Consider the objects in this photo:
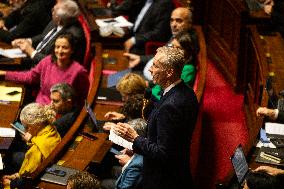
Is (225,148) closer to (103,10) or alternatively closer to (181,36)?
(181,36)

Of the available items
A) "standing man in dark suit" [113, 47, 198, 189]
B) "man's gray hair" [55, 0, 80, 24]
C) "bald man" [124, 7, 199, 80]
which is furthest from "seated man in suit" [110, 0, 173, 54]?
"standing man in dark suit" [113, 47, 198, 189]

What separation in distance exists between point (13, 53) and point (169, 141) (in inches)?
106

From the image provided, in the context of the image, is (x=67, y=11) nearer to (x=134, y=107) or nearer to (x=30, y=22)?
(x=30, y=22)

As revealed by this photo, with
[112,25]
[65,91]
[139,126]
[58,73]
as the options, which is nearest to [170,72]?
[139,126]

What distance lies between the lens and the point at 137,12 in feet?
19.9

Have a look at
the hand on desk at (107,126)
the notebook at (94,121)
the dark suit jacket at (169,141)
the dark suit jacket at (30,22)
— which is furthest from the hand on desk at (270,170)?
the dark suit jacket at (30,22)

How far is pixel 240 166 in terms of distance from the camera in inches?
117

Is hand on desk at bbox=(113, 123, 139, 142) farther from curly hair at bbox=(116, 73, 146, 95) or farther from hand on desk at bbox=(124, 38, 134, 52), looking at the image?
hand on desk at bbox=(124, 38, 134, 52)

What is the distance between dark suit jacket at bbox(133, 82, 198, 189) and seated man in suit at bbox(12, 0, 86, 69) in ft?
6.65

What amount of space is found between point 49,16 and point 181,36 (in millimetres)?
2013

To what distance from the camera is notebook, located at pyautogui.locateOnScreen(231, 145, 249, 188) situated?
290cm

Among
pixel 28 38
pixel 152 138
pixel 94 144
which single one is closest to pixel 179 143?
pixel 152 138

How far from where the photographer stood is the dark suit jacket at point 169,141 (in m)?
2.80

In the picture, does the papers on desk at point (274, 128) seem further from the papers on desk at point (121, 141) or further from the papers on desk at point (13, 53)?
the papers on desk at point (13, 53)
